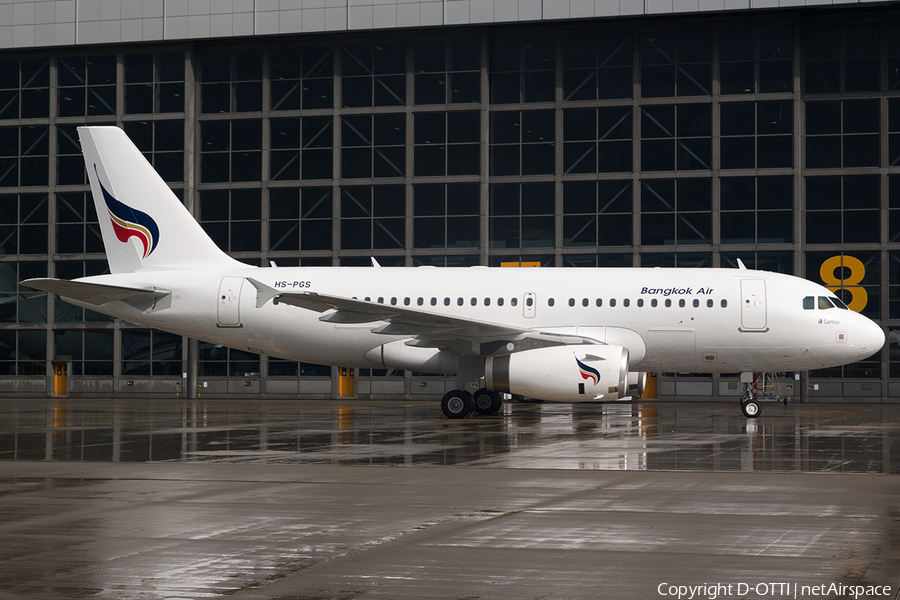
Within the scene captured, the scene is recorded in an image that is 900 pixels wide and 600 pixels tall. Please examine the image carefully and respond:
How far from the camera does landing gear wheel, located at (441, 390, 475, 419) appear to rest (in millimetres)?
22953

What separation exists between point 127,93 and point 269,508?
35.0m

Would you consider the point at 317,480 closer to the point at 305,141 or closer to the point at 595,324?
the point at 595,324

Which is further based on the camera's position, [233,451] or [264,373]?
[264,373]

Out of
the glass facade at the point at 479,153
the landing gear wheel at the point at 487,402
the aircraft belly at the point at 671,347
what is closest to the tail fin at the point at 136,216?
the landing gear wheel at the point at 487,402

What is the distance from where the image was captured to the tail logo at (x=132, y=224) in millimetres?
26469

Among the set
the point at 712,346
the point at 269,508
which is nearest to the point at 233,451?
the point at 269,508

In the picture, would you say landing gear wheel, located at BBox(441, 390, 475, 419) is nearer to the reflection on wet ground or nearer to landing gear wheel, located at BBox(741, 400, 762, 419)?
the reflection on wet ground

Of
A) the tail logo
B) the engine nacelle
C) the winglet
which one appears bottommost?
the engine nacelle

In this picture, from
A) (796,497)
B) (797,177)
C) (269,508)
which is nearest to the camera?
(269,508)

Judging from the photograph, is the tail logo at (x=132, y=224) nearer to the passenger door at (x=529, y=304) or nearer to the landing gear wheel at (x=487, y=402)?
the landing gear wheel at (x=487, y=402)

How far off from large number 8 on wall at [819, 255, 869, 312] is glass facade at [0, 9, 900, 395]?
0.07 metres

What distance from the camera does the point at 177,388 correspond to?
3959cm

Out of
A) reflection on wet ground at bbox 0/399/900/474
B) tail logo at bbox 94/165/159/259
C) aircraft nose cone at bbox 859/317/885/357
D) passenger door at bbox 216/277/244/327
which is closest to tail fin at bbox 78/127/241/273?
tail logo at bbox 94/165/159/259

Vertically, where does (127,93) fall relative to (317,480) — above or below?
above
